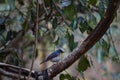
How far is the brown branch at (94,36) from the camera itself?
2.37 ft

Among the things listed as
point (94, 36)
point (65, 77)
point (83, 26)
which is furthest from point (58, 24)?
point (94, 36)

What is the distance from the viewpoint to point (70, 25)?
1.11 metres

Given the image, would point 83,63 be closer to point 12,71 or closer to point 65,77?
point 65,77

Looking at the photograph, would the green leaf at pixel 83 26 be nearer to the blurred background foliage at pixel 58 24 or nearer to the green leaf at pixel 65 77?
the blurred background foliage at pixel 58 24

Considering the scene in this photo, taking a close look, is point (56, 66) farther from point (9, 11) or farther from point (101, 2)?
point (9, 11)

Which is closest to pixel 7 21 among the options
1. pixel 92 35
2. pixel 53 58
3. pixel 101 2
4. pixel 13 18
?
pixel 13 18

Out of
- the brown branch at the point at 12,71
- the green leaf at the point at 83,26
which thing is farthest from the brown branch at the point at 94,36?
the green leaf at the point at 83,26

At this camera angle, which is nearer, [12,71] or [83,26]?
[12,71]

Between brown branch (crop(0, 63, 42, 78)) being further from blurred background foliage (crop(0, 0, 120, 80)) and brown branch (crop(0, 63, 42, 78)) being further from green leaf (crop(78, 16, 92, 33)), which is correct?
green leaf (crop(78, 16, 92, 33))

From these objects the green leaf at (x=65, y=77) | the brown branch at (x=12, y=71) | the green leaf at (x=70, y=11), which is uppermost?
the green leaf at (x=70, y=11)

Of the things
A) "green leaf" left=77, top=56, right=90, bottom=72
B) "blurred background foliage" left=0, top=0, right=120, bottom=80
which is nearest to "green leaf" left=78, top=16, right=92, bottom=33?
"blurred background foliage" left=0, top=0, right=120, bottom=80

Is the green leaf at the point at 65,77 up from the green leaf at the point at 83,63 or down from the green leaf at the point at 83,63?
down

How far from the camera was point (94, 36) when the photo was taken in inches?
30.8

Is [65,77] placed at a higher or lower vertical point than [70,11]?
lower
